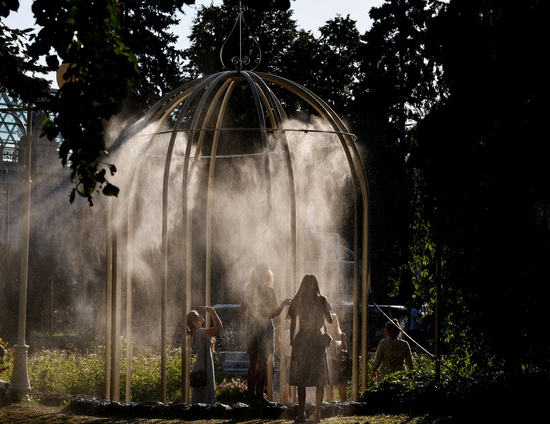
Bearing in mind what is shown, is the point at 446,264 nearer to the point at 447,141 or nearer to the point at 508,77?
the point at 447,141

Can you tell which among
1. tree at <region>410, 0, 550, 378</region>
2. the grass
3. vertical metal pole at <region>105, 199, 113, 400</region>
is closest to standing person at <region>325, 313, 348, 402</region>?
the grass

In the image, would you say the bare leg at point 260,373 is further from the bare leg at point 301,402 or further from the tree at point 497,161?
the tree at point 497,161

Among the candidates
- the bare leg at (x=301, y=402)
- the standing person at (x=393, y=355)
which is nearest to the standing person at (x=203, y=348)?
the bare leg at (x=301, y=402)

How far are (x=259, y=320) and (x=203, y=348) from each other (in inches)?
25.0

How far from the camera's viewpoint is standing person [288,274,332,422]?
8.47 meters

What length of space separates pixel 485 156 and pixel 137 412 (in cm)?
418

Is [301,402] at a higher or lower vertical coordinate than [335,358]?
lower

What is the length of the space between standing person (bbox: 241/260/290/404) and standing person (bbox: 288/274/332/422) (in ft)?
1.93

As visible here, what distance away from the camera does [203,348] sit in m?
9.05

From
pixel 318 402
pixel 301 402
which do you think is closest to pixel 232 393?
pixel 301 402

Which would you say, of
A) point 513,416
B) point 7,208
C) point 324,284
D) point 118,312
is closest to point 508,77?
point 513,416

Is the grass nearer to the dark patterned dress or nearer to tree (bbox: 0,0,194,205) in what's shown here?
the dark patterned dress

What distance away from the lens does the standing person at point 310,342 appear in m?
8.47

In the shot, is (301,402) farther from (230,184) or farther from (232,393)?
(230,184)
